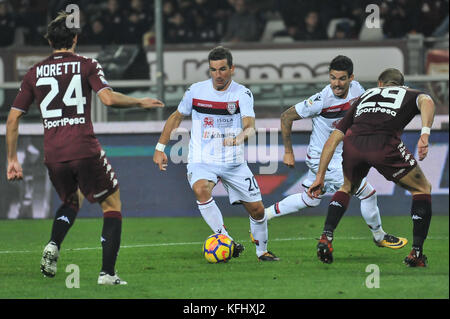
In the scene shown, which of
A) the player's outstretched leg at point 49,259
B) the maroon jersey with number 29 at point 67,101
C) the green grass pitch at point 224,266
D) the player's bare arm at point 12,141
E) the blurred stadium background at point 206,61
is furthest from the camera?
the blurred stadium background at point 206,61

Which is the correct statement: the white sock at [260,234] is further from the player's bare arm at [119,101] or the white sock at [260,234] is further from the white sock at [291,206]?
the player's bare arm at [119,101]

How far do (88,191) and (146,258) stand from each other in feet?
6.90

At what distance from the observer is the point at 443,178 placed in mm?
13625

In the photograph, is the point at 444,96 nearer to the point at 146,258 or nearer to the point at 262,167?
the point at 262,167

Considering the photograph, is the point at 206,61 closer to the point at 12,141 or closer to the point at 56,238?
the point at 56,238

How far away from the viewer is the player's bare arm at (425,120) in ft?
26.1

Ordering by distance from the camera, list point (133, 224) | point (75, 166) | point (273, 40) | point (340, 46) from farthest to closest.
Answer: point (273, 40)
point (340, 46)
point (133, 224)
point (75, 166)

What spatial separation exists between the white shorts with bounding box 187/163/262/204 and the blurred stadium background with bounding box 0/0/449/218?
179 inches

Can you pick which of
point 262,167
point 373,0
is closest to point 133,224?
point 262,167

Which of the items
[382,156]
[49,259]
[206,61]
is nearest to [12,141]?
[49,259]

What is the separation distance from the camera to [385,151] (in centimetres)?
846

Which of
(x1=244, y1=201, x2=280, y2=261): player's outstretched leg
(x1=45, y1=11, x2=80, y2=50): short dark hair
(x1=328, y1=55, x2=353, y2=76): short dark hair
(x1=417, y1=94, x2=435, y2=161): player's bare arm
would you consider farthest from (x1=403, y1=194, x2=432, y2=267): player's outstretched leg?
(x1=45, y1=11, x2=80, y2=50): short dark hair

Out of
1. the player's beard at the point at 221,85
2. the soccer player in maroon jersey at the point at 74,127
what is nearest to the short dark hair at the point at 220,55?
the player's beard at the point at 221,85

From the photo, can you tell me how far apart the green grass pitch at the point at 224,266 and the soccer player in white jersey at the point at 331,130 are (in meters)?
0.35
